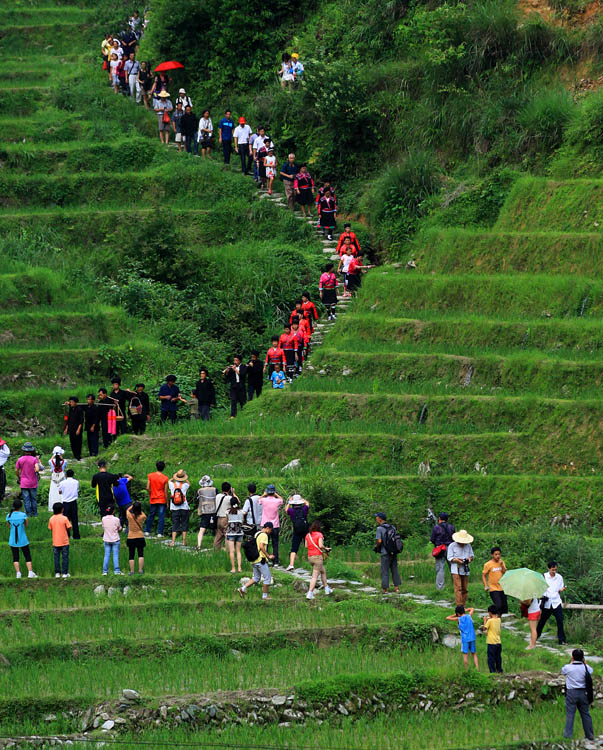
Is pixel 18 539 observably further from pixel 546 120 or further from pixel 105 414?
pixel 546 120

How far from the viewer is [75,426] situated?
95.8ft

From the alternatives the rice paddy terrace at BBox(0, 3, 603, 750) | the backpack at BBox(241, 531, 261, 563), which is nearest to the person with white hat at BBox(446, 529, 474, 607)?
the rice paddy terrace at BBox(0, 3, 603, 750)

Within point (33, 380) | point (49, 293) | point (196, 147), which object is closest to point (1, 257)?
point (49, 293)

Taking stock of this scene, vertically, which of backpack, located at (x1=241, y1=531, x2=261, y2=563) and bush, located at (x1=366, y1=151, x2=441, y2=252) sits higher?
bush, located at (x1=366, y1=151, x2=441, y2=252)

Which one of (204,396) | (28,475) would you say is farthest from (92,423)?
(28,475)

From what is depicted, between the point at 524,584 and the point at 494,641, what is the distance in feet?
4.22

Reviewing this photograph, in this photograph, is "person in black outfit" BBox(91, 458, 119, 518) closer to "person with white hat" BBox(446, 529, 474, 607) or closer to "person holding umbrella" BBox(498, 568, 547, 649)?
"person with white hat" BBox(446, 529, 474, 607)

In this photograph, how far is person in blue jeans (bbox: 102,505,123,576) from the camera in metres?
22.2

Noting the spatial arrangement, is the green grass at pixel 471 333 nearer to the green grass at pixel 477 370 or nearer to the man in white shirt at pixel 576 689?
the green grass at pixel 477 370

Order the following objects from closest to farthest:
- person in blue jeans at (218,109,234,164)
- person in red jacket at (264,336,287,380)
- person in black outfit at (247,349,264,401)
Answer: person in black outfit at (247,349,264,401), person in red jacket at (264,336,287,380), person in blue jeans at (218,109,234,164)

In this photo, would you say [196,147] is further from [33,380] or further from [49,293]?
[33,380]

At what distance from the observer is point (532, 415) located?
27578mm

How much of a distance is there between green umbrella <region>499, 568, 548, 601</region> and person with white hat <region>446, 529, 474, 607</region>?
1511mm

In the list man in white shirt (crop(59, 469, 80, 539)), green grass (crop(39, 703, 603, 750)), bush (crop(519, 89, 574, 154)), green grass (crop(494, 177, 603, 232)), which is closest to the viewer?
green grass (crop(39, 703, 603, 750))
